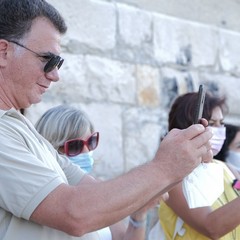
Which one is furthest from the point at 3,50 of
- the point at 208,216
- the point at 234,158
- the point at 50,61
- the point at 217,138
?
the point at 234,158

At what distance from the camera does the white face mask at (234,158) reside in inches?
132

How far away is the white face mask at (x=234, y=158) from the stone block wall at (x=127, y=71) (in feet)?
2.67

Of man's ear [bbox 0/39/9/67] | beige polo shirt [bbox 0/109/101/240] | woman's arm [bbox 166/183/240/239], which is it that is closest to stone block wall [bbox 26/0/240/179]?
woman's arm [bbox 166/183/240/239]

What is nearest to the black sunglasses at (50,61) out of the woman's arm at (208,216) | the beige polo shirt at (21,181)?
the beige polo shirt at (21,181)

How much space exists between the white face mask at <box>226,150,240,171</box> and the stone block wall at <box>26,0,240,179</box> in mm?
813

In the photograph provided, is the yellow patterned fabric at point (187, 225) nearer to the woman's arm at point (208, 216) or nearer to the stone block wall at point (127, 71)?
the woman's arm at point (208, 216)

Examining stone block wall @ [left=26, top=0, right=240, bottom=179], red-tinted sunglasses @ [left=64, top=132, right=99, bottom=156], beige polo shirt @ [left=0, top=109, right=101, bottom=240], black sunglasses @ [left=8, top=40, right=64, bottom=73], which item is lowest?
stone block wall @ [left=26, top=0, right=240, bottom=179]

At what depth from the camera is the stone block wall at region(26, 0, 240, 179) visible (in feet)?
12.5

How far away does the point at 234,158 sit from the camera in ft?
11.1

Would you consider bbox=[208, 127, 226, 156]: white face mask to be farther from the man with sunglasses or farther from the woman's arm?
the man with sunglasses

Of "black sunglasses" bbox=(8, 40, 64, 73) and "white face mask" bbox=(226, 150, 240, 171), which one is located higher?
"black sunglasses" bbox=(8, 40, 64, 73)

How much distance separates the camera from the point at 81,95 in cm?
381

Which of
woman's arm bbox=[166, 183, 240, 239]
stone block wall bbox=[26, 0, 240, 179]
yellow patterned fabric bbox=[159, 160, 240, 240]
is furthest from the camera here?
stone block wall bbox=[26, 0, 240, 179]

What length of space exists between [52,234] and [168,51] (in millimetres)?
2690
